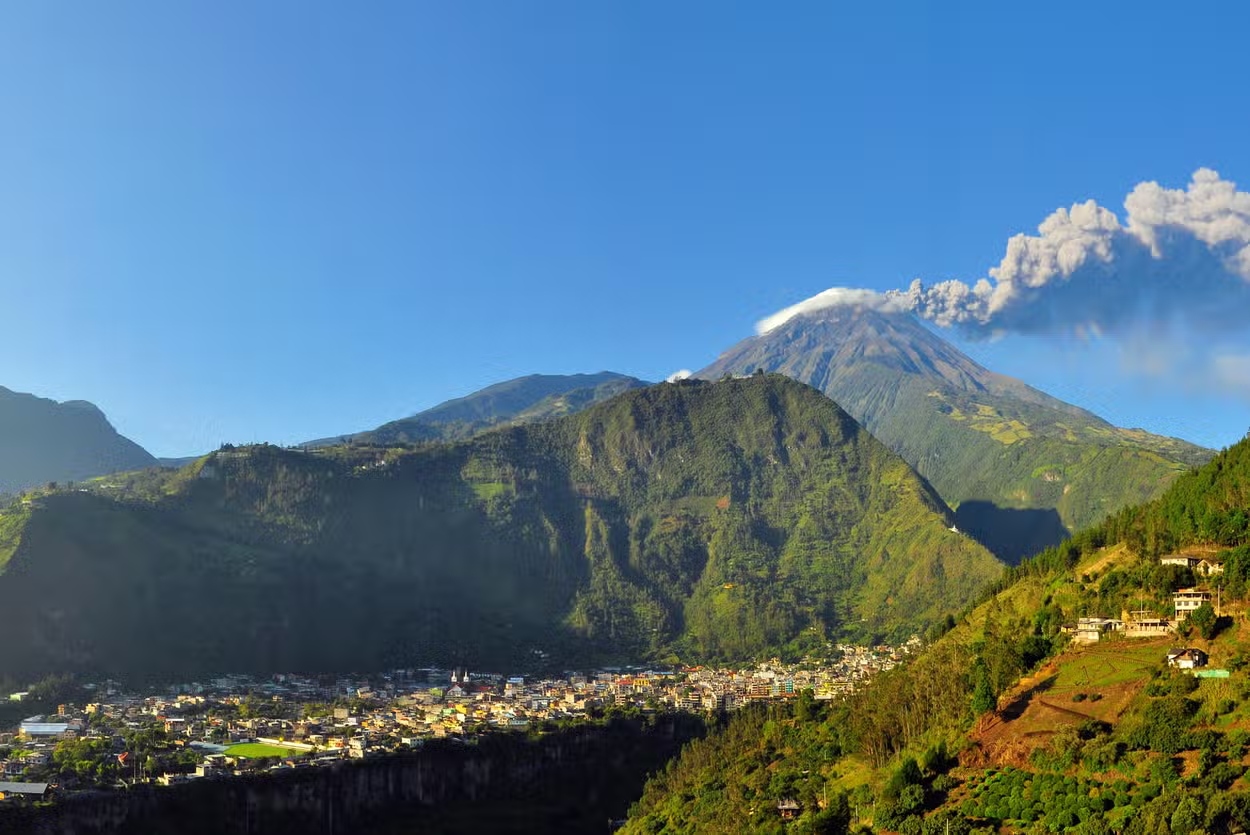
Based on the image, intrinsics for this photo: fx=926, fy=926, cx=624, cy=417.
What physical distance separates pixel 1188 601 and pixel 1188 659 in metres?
9.39

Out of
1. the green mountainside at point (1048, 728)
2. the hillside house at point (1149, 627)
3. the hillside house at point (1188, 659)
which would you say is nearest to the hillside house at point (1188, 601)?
the green mountainside at point (1048, 728)

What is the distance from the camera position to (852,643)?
171125mm

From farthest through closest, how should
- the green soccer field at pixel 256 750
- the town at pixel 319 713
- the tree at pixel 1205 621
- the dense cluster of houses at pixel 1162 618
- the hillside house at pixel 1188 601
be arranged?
the green soccer field at pixel 256 750 < the town at pixel 319 713 < the dense cluster of houses at pixel 1162 618 < the hillside house at pixel 1188 601 < the tree at pixel 1205 621

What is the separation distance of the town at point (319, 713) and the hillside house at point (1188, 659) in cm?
3936

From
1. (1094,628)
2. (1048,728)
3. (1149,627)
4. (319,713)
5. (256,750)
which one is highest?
(1149,627)

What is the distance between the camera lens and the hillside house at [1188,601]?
199ft

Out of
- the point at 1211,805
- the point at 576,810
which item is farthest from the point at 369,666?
the point at 1211,805

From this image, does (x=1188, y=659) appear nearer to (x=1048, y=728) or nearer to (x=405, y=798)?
(x=1048, y=728)

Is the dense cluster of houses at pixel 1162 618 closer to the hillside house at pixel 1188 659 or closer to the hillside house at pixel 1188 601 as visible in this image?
the hillside house at pixel 1188 601

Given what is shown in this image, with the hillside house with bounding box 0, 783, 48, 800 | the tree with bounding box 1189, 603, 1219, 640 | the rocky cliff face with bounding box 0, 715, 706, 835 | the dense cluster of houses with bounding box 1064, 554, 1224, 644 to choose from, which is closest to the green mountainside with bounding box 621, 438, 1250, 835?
the tree with bounding box 1189, 603, 1219, 640

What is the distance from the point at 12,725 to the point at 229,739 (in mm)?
23138

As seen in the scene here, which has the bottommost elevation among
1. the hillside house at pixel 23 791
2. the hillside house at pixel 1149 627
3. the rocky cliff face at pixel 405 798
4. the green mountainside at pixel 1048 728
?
the rocky cliff face at pixel 405 798

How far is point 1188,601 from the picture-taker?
61.3m

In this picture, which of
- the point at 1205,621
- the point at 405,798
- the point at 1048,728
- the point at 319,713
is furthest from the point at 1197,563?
the point at 319,713
